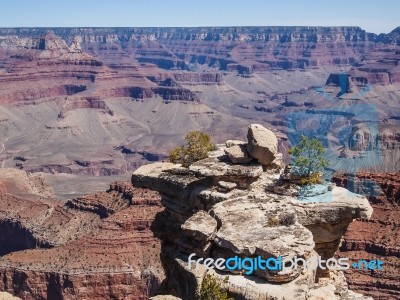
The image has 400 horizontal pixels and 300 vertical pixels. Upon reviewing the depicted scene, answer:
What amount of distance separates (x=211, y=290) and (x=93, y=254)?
42.8 m

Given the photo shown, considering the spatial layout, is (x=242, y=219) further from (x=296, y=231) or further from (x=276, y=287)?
(x=276, y=287)

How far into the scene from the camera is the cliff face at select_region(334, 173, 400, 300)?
53.9m

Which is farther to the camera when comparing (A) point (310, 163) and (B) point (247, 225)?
(A) point (310, 163)

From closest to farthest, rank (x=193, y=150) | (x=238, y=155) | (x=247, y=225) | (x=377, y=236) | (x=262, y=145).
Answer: (x=247, y=225) → (x=262, y=145) → (x=238, y=155) → (x=193, y=150) → (x=377, y=236)

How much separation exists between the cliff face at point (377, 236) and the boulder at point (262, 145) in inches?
1253

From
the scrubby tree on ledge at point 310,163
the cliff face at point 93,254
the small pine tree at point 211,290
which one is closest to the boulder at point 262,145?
the scrubby tree on ledge at point 310,163

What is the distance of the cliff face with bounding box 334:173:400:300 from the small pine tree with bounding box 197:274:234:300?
3745 centimetres

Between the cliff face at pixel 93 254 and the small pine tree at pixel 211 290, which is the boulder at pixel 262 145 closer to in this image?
the small pine tree at pixel 211 290

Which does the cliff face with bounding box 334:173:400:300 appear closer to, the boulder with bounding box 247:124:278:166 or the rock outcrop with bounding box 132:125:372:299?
the rock outcrop with bounding box 132:125:372:299

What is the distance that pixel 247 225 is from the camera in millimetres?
22422

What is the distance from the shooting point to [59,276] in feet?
184

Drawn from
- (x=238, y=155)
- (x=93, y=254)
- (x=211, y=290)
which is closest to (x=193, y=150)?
(x=238, y=155)

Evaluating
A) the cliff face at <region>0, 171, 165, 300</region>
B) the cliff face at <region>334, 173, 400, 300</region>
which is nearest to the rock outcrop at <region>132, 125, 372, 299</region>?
the cliff face at <region>0, 171, 165, 300</region>

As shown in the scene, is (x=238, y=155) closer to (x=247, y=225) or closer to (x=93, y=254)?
(x=247, y=225)
